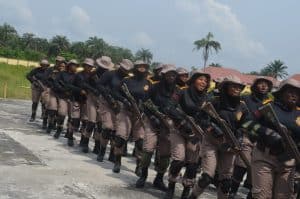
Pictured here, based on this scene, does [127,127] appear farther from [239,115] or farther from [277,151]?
[277,151]

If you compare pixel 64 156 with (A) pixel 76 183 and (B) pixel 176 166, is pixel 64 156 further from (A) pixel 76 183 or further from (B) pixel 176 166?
(B) pixel 176 166

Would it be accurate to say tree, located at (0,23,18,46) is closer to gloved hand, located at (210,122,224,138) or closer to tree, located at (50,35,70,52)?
tree, located at (50,35,70,52)

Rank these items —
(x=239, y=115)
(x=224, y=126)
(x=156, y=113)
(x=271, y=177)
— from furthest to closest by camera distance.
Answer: (x=156, y=113) < (x=239, y=115) < (x=224, y=126) < (x=271, y=177)

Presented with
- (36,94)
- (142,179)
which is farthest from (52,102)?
(142,179)

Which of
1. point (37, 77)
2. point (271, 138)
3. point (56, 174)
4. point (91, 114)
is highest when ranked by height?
point (37, 77)

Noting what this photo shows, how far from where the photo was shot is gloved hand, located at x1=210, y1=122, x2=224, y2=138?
6450 millimetres

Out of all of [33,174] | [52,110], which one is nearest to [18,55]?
[52,110]

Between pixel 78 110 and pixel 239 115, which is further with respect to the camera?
Answer: pixel 78 110

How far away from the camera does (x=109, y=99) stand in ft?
32.1

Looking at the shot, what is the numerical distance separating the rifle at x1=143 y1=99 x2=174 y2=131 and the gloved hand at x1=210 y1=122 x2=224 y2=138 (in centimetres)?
109

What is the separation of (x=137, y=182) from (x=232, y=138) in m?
2.22

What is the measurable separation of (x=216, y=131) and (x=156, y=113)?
60.2 inches

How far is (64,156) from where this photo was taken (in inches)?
397

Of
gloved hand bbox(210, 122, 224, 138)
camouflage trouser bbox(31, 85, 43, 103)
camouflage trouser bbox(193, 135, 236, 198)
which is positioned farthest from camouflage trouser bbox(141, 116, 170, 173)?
camouflage trouser bbox(31, 85, 43, 103)
